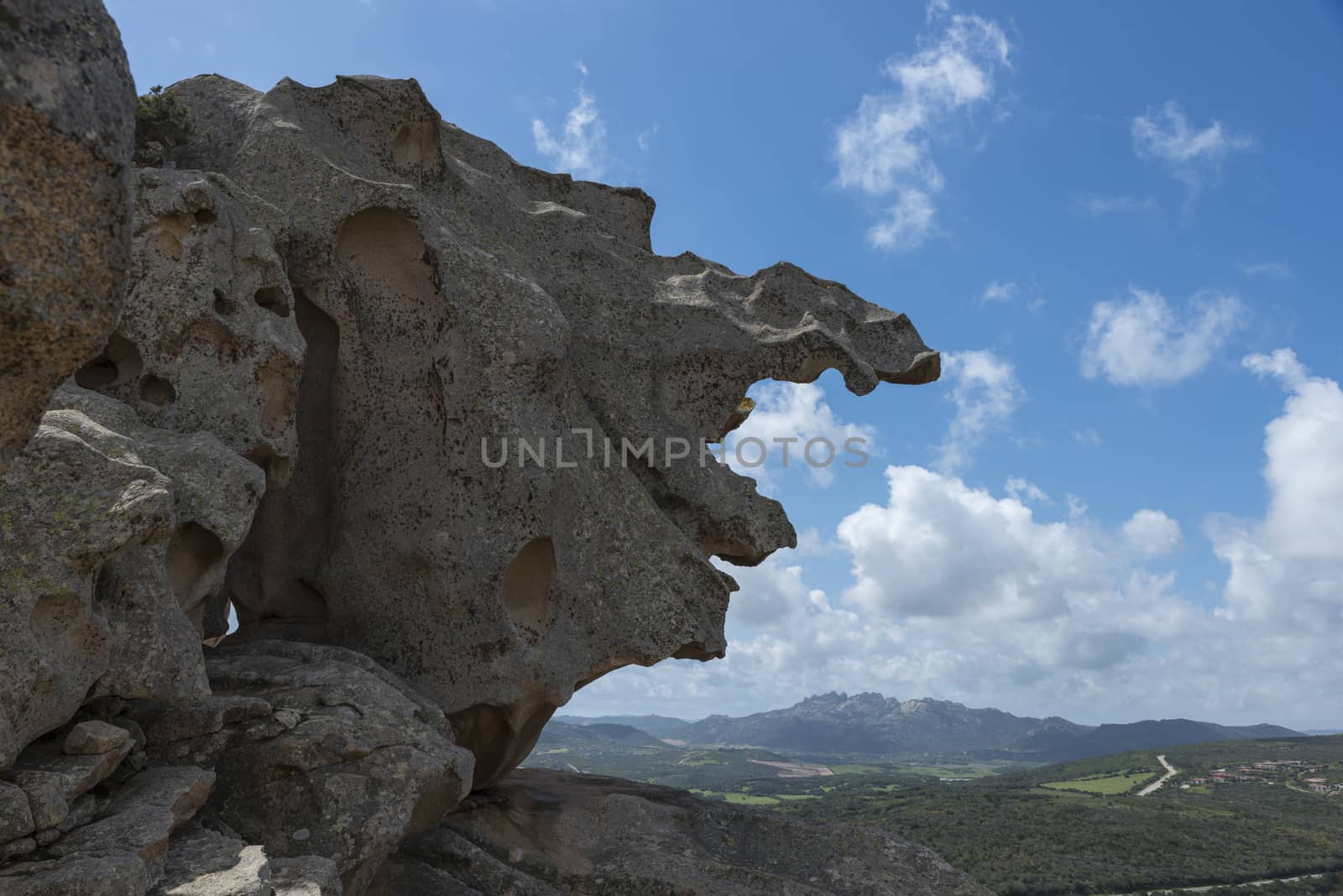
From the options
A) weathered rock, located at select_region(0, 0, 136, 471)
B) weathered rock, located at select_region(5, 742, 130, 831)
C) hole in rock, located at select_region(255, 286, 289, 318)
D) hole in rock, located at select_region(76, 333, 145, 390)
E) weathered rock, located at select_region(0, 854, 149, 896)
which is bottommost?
weathered rock, located at select_region(0, 854, 149, 896)

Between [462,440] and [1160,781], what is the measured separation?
129 meters

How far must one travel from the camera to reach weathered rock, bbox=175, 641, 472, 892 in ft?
33.2

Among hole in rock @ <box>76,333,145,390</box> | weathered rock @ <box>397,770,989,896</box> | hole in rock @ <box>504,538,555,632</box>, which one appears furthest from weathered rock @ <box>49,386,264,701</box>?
hole in rock @ <box>504,538,555,632</box>

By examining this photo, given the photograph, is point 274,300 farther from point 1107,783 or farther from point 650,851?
point 1107,783

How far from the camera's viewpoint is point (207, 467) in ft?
38.2

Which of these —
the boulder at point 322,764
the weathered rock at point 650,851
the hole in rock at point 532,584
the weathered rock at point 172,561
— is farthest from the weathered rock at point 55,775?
the hole in rock at point 532,584

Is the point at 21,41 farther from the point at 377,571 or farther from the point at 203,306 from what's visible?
the point at 377,571

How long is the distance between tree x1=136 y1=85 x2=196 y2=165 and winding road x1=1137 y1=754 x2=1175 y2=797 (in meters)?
113

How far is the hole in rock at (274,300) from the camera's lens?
14.4 meters

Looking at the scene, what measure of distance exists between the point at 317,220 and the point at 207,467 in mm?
5631

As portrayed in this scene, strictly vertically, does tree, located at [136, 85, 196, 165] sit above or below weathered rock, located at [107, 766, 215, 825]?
above

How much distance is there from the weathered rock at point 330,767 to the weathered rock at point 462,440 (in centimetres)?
258

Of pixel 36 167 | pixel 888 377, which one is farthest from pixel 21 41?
pixel 888 377

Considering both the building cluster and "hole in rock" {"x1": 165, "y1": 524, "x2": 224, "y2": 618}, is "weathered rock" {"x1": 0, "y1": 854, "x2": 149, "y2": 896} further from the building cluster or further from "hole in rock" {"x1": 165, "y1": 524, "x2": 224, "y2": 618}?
the building cluster
